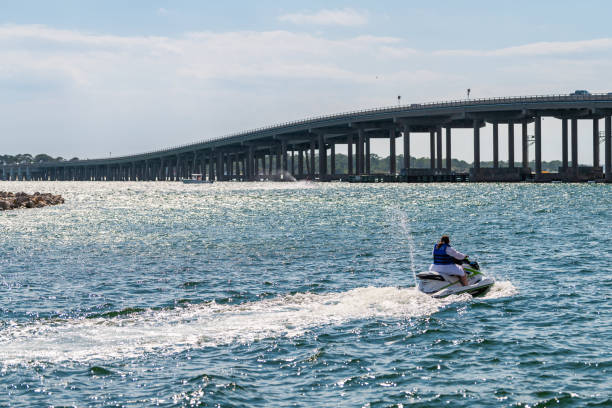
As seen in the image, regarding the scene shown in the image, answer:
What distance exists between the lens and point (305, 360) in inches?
584

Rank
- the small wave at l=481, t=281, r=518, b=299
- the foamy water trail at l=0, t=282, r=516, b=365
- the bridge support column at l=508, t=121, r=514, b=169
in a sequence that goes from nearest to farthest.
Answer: the foamy water trail at l=0, t=282, r=516, b=365 < the small wave at l=481, t=281, r=518, b=299 < the bridge support column at l=508, t=121, r=514, b=169

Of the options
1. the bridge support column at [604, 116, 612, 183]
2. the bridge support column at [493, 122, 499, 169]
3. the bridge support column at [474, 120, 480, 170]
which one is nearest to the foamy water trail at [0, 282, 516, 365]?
the bridge support column at [604, 116, 612, 183]

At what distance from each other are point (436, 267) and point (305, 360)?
7.71m

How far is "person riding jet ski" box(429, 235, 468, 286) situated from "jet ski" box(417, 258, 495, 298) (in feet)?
0.44

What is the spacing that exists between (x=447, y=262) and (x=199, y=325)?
7.45 m

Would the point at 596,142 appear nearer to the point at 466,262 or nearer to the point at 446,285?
the point at 466,262

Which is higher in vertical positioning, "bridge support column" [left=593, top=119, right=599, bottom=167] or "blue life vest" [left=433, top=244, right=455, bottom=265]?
"bridge support column" [left=593, top=119, right=599, bottom=167]

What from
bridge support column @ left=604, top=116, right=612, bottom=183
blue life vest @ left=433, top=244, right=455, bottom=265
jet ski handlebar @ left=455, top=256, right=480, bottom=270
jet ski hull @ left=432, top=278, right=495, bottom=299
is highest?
bridge support column @ left=604, top=116, right=612, bottom=183

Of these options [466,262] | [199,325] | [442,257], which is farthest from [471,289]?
[199,325]

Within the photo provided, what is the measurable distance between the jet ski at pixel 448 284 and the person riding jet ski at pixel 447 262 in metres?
0.13

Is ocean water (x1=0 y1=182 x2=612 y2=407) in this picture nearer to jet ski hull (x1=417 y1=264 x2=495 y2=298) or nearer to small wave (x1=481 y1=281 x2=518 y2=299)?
small wave (x1=481 y1=281 x2=518 y2=299)

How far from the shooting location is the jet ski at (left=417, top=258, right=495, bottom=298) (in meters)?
21.3

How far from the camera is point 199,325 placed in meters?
18.2

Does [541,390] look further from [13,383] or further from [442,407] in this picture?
[13,383]
